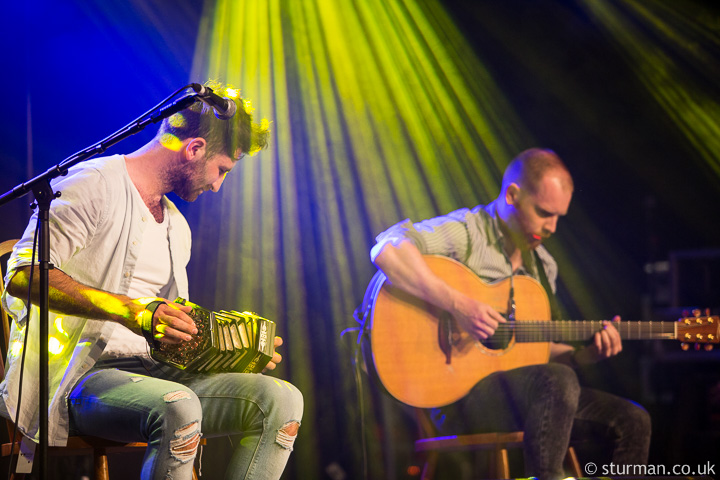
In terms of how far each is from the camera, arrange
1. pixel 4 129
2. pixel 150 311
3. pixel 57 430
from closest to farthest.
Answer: pixel 150 311 < pixel 57 430 < pixel 4 129

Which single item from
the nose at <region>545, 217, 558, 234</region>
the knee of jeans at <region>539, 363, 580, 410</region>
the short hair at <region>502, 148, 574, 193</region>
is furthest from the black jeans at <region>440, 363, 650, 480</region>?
the short hair at <region>502, 148, 574, 193</region>

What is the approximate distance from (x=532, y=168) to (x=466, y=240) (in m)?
0.70

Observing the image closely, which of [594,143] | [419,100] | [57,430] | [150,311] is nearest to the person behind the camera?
[150,311]

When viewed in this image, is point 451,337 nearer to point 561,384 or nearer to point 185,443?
point 561,384

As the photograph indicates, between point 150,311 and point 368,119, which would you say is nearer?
point 150,311

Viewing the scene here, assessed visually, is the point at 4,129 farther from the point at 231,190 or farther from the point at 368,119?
the point at 368,119

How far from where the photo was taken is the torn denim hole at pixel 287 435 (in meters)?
2.03

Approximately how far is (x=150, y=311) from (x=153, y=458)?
16.0 inches

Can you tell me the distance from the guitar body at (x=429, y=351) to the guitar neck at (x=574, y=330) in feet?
0.21

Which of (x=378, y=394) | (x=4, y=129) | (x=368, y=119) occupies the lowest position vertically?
(x=378, y=394)

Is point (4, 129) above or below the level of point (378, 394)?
above

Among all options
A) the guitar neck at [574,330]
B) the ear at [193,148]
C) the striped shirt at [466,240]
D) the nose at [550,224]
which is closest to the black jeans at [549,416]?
Answer: the guitar neck at [574,330]

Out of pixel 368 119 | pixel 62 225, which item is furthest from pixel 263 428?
pixel 368 119

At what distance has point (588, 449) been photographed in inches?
140
